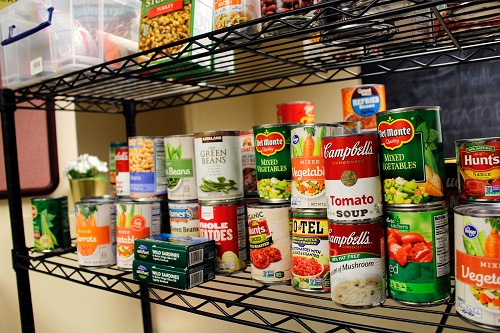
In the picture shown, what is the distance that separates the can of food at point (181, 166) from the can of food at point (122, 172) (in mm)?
209

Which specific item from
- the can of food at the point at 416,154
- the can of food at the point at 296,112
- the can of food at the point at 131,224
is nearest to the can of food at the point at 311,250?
the can of food at the point at 416,154

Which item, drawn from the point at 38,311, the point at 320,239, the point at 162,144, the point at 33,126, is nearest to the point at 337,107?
the point at 162,144

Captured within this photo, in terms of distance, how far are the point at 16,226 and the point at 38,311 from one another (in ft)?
1.83

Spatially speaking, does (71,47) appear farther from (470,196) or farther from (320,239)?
(470,196)

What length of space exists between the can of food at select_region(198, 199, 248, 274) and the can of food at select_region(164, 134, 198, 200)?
71 millimetres

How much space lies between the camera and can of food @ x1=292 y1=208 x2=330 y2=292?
85 centimetres

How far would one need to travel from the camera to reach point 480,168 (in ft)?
2.49

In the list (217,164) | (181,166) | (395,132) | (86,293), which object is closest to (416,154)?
(395,132)

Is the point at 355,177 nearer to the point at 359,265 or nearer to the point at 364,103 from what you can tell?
the point at 359,265

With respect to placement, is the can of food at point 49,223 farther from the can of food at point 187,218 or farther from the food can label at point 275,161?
the food can label at point 275,161

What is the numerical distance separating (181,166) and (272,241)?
318 mm

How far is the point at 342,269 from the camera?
2.56 feet

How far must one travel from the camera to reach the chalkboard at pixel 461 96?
53.7 inches

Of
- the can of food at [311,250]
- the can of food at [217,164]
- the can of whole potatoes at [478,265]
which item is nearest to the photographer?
the can of whole potatoes at [478,265]
